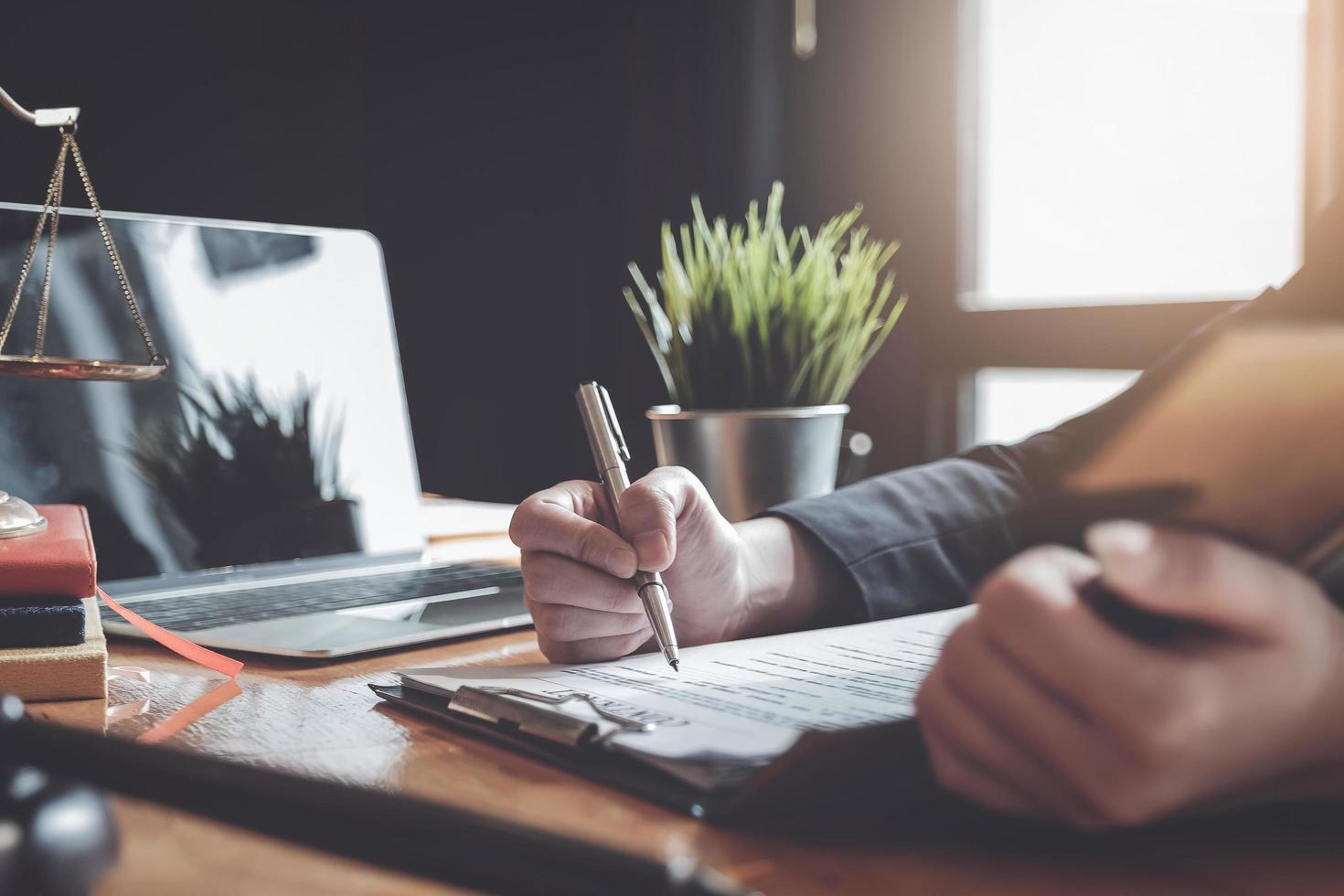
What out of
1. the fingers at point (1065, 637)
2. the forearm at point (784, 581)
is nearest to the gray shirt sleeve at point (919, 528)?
the forearm at point (784, 581)

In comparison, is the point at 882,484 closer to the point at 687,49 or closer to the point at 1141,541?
the point at 1141,541

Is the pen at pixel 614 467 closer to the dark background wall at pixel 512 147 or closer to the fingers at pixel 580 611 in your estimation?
the fingers at pixel 580 611

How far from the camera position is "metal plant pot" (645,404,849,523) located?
0.81 metres

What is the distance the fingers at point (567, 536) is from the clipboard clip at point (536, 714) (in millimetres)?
101

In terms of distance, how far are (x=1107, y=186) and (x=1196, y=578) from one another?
103 cm

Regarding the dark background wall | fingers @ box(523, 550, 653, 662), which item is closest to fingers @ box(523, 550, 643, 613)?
fingers @ box(523, 550, 653, 662)

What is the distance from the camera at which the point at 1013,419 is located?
1228 millimetres

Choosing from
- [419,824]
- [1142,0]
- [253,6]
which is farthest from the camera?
[253,6]

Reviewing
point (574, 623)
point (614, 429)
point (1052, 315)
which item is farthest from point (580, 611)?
point (1052, 315)

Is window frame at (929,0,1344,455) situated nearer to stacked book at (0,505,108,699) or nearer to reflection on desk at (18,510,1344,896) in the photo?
reflection on desk at (18,510,1344,896)

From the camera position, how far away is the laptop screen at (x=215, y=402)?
0.73 metres

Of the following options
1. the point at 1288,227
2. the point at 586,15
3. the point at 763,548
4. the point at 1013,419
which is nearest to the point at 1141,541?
the point at 763,548

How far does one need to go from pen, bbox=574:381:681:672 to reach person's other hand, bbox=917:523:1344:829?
0.23m

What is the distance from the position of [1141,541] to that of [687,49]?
122 cm
